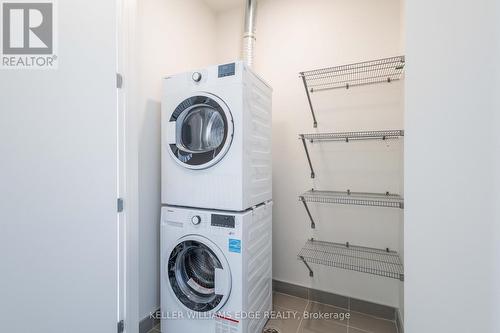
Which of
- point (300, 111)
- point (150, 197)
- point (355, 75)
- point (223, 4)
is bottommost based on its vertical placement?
point (150, 197)

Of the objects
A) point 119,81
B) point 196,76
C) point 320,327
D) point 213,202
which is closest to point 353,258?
point 320,327

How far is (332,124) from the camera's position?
197 cm

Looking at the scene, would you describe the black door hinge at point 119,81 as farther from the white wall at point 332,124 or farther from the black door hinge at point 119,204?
the white wall at point 332,124

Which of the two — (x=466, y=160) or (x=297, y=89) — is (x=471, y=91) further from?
(x=297, y=89)

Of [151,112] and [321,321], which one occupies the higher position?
[151,112]

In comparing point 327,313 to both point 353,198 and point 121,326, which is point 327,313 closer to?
point 353,198

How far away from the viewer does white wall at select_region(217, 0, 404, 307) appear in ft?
5.87

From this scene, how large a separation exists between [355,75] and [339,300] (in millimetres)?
1885

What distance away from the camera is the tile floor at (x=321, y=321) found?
169 centimetres

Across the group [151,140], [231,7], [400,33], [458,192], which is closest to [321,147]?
[400,33]

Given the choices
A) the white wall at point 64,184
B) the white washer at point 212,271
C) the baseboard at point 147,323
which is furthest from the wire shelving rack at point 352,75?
the baseboard at point 147,323

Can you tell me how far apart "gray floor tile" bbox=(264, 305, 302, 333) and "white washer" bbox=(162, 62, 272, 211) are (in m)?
0.98

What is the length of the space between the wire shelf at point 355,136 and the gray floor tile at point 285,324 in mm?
1455

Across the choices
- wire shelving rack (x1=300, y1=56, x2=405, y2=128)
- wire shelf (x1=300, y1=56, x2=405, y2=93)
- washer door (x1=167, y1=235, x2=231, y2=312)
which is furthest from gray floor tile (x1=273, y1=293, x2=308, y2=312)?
wire shelf (x1=300, y1=56, x2=405, y2=93)
